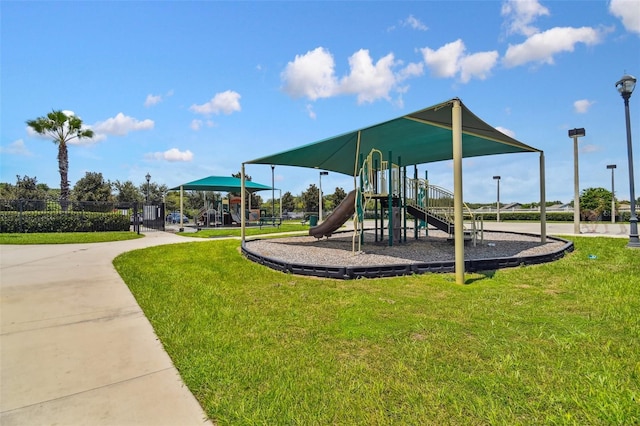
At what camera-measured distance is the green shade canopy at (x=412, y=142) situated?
697cm

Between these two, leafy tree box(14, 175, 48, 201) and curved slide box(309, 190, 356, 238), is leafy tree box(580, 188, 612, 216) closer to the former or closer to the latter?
curved slide box(309, 190, 356, 238)

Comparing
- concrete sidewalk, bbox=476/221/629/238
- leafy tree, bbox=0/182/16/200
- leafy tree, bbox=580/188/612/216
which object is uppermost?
leafy tree, bbox=0/182/16/200

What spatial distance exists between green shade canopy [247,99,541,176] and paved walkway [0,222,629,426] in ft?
19.3

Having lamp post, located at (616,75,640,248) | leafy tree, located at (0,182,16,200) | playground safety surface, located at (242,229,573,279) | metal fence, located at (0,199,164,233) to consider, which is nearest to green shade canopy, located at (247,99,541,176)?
playground safety surface, located at (242,229,573,279)

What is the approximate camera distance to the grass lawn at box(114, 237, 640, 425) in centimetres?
208

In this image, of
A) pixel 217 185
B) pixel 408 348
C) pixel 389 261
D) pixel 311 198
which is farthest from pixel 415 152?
pixel 311 198

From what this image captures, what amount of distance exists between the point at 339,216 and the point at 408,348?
25.5 feet

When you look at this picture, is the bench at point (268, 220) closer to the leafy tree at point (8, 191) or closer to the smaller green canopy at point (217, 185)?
the smaller green canopy at point (217, 185)

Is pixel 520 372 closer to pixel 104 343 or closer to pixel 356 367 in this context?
pixel 356 367

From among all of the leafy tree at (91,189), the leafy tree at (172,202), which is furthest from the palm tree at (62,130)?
the leafy tree at (172,202)

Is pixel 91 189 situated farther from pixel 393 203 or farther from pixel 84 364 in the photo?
pixel 84 364

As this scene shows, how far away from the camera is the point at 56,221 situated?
1756 centimetres

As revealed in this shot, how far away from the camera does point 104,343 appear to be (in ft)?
10.7

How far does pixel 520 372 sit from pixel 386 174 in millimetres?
8301
